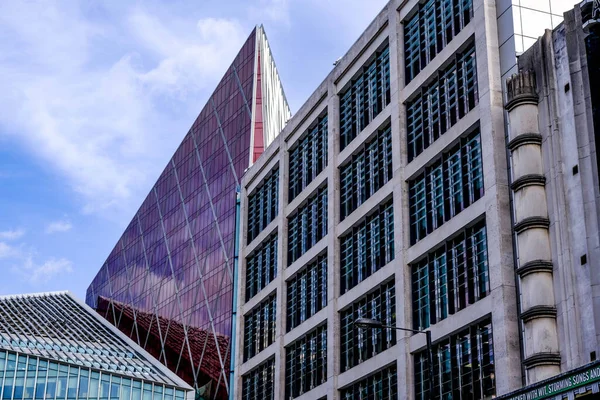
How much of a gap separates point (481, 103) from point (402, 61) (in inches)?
393

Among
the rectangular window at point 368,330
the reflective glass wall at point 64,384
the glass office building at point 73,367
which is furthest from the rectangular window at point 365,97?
the reflective glass wall at point 64,384

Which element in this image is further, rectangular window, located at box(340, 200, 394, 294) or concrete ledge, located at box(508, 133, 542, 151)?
rectangular window, located at box(340, 200, 394, 294)

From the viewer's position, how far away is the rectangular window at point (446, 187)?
44219mm

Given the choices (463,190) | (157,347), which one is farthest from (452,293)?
(157,347)

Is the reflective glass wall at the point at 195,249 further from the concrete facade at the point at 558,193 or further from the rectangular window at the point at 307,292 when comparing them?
the concrete facade at the point at 558,193

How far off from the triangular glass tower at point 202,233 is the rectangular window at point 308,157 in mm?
11996

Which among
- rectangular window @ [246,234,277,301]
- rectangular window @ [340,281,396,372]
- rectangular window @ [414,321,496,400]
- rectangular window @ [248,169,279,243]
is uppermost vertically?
rectangular window @ [248,169,279,243]

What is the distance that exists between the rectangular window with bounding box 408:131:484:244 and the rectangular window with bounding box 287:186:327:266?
11.8 m

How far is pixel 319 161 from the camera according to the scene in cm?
6297

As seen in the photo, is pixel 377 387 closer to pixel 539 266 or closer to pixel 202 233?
pixel 539 266

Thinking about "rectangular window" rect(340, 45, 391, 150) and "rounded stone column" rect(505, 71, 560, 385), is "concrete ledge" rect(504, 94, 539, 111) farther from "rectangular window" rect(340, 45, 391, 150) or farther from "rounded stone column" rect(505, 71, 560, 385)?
"rectangular window" rect(340, 45, 391, 150)

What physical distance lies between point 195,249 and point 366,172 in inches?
1302

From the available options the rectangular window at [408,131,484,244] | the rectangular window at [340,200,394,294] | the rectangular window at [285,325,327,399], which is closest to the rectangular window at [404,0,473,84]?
the rectangular window at [408,131,484,244]

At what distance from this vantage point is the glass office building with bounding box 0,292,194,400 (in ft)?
266
